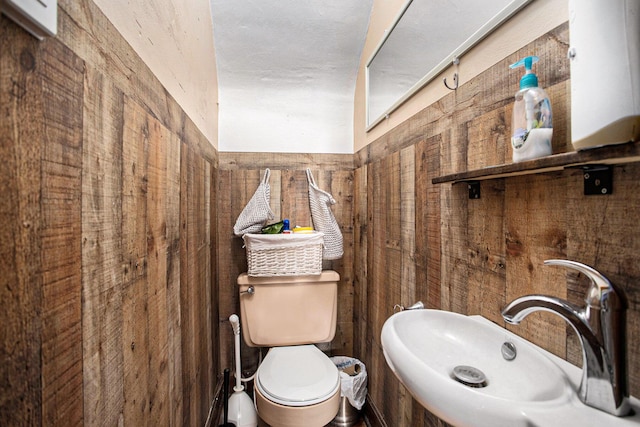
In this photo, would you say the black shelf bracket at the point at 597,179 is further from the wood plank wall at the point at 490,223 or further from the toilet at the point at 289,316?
the toilet at the point at 289,316

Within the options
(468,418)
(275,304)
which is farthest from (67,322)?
(275,304)

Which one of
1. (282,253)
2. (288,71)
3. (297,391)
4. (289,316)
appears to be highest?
(288,71)

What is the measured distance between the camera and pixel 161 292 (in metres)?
0.91

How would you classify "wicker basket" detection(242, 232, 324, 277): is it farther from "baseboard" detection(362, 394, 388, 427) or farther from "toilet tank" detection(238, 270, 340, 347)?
"baseboard" detection(362, 394, 388, 427)

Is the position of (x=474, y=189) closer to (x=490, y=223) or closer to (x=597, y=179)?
(x=490, y=223)

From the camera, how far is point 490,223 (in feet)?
2.78

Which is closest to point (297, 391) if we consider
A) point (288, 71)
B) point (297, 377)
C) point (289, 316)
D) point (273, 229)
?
point (297, 377)

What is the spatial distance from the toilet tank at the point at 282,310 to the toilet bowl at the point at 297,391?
0.18m

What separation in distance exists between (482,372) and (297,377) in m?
0.94

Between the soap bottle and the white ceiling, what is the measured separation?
1.39 meters

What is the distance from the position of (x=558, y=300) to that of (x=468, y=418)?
0.26 m

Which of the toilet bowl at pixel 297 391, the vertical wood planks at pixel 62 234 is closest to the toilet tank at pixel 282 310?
the toilet bowl at pixel 297 391

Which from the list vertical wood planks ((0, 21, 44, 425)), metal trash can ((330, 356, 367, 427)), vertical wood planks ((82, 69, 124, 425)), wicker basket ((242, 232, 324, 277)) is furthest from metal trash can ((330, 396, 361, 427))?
vertical wood planks ((0, 21, 44, 425))

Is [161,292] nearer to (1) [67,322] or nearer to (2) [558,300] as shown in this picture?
(1) [67,322]
